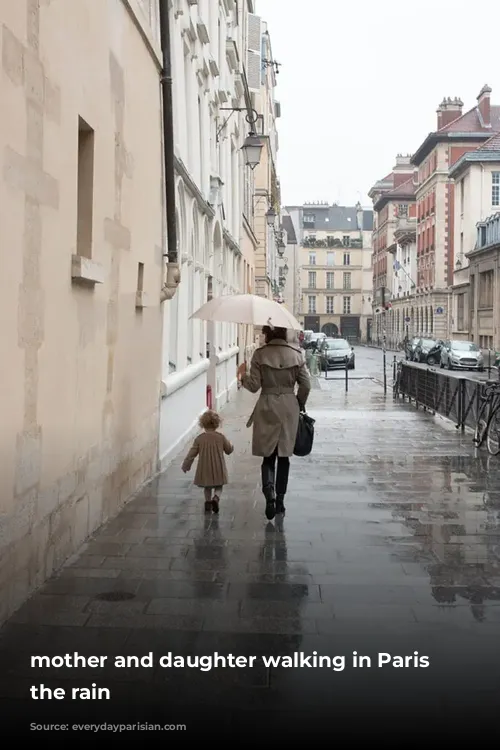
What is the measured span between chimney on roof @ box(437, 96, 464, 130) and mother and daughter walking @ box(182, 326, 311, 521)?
222 feet

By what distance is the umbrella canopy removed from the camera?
8.20 m

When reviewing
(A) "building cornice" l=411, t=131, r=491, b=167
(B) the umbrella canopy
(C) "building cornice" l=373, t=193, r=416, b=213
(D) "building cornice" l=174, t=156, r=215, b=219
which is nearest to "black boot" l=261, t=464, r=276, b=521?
(B) the umbrella canopy

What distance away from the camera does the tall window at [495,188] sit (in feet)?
187

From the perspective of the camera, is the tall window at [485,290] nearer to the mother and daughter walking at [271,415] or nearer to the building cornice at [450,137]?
the building cornice at [450,137]

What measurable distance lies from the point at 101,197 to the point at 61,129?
1.44 metres

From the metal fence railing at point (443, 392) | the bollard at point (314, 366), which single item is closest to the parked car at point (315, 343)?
the bollard at point (314, 366)

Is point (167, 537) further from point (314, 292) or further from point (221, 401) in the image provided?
point (314, 292)

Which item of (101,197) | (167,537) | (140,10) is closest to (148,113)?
(140,10)

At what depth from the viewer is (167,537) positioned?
23.8ft

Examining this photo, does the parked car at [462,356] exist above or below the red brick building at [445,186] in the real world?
below

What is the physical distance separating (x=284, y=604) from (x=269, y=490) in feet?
8.57

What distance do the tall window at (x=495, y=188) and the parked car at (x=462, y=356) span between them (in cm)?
1812

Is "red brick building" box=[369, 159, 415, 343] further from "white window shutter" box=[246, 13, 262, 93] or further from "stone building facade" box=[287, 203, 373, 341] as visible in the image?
"white window shutter" box=[246, 13, 262, 93]

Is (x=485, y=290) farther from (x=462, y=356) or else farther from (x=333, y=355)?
(x=333, y=355)
